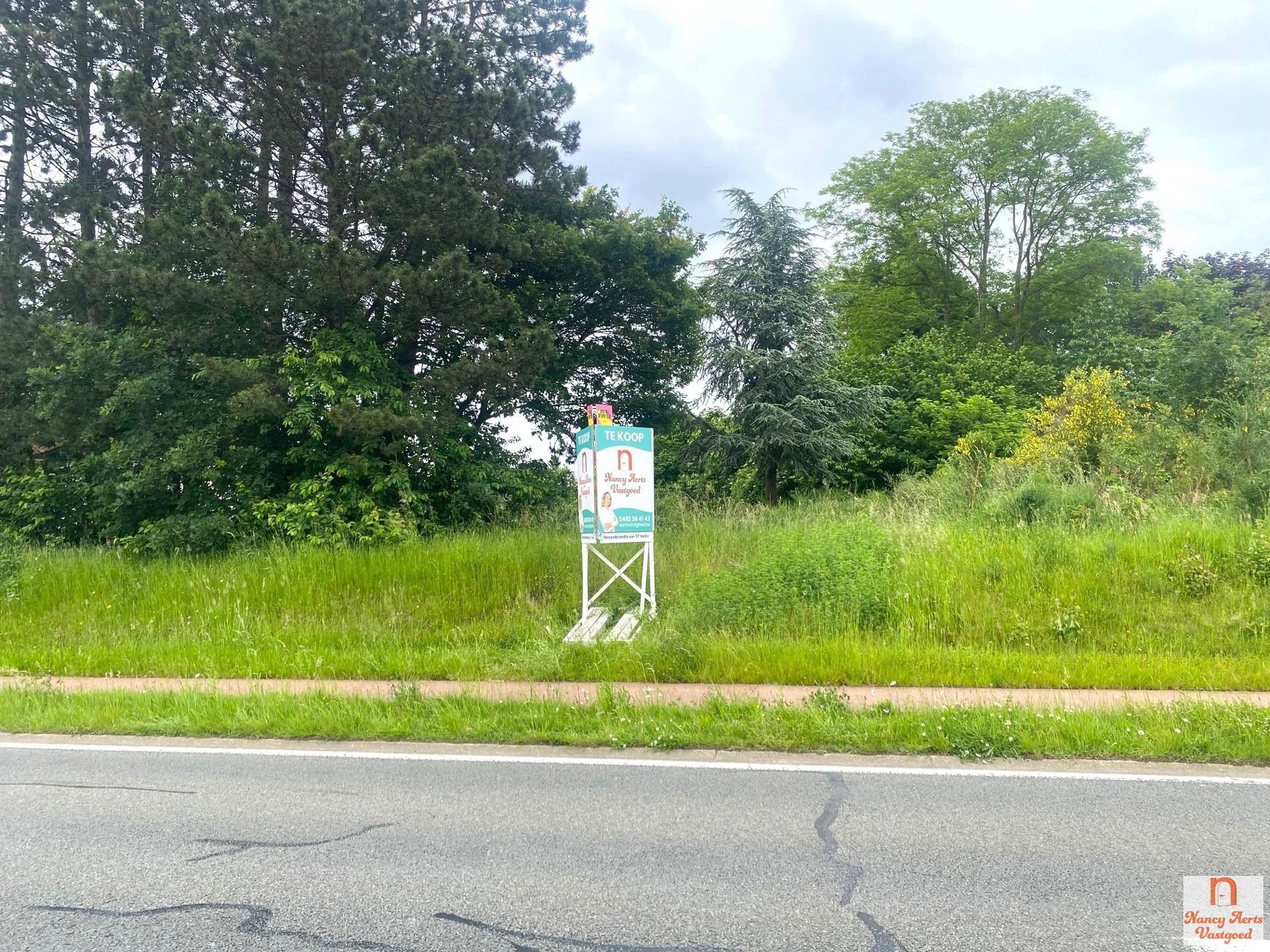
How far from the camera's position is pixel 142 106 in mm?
15625

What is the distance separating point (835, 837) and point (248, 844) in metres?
3.41

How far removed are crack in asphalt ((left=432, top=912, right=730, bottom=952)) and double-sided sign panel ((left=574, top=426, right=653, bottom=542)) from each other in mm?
6872

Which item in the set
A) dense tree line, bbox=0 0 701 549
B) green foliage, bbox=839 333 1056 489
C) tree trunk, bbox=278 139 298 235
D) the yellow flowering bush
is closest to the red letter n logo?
dense tree line, bbox=0 0 701 549

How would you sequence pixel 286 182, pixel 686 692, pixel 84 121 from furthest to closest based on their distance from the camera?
1. pixel 84 121
2. pixel 286 182
3. pixel 686 692

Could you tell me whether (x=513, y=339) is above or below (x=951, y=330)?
below

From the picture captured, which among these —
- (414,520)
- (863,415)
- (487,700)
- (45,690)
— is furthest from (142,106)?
(863,415)

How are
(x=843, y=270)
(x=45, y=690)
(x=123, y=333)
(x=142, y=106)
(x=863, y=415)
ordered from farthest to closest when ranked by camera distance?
(x=843, y=270) < (x=863, y=415) < (x=123, y=333) < (x=142, y=106) < (x=45, y=690)

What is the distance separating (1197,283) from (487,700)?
32343 millimetres

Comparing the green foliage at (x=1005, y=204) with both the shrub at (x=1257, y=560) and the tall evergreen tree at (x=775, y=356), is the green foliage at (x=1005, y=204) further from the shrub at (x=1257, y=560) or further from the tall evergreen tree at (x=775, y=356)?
the shrub at (x=1257, y=560)

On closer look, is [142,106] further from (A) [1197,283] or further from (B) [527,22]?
(A) [1197,283]

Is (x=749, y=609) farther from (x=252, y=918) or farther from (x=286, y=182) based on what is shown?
(x=286, y=182)

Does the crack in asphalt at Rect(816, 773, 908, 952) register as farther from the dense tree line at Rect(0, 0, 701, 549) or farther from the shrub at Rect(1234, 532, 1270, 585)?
the dense tree line at Rect(0, 0, 701, 549)

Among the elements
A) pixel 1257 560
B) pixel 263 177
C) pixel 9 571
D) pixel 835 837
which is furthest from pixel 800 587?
pixel 263 177

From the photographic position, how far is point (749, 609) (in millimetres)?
9820
